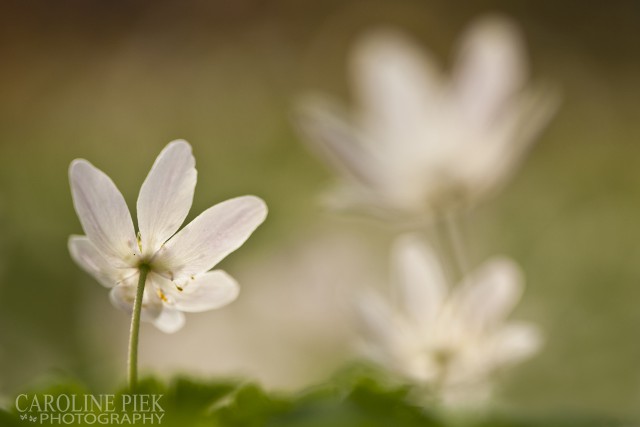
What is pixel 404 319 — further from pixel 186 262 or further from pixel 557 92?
pixel 557 92

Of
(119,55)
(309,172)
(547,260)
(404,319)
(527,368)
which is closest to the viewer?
(404,319)

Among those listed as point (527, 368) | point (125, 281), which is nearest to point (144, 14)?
point (527, 368)

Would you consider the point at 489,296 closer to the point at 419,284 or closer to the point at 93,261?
the point at 419,284

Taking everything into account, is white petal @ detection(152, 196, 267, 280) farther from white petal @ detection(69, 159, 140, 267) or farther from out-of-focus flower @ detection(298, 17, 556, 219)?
out-of-focus flower @ detection(298, 17, 556, 219)

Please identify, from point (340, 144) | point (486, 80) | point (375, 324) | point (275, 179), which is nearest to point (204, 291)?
point (375, 324)

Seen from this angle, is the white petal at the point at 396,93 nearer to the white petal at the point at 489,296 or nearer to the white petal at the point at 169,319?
the white petal at the point at 489,296

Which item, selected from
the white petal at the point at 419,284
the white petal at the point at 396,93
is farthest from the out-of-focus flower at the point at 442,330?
the white petal at the point at 396,93

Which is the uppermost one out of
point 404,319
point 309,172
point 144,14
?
point 144,14
